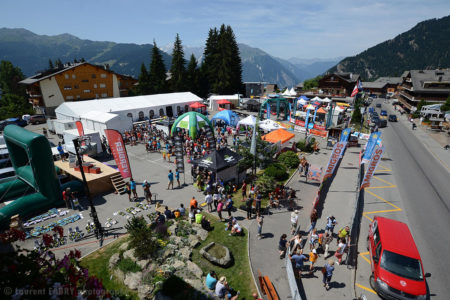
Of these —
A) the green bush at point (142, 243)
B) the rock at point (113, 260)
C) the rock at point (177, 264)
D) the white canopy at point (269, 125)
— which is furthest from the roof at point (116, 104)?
the rock at point (177, 264)

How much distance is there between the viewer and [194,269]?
364 inches

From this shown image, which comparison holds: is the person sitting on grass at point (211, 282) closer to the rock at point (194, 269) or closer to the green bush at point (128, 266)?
the rock at point (194, 269)

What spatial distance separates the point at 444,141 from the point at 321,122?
15747 millimetres

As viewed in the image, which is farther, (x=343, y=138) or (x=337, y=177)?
(x=343, y=138)

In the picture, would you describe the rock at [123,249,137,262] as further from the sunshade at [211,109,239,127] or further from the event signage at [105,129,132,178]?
the sunshade at [211,109,239,127]

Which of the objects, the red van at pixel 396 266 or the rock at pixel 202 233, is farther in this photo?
the rock at pixel 202 233

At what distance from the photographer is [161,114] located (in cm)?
4012

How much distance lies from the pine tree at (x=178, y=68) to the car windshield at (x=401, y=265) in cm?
5121

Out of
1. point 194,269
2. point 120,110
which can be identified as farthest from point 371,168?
point 120,110

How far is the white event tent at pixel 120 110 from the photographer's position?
27.8 m

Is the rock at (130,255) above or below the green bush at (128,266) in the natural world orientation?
above

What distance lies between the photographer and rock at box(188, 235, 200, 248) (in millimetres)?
10836

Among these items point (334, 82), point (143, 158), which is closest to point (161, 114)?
point (143, 158)

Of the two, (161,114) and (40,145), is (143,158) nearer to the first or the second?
(40,145)
